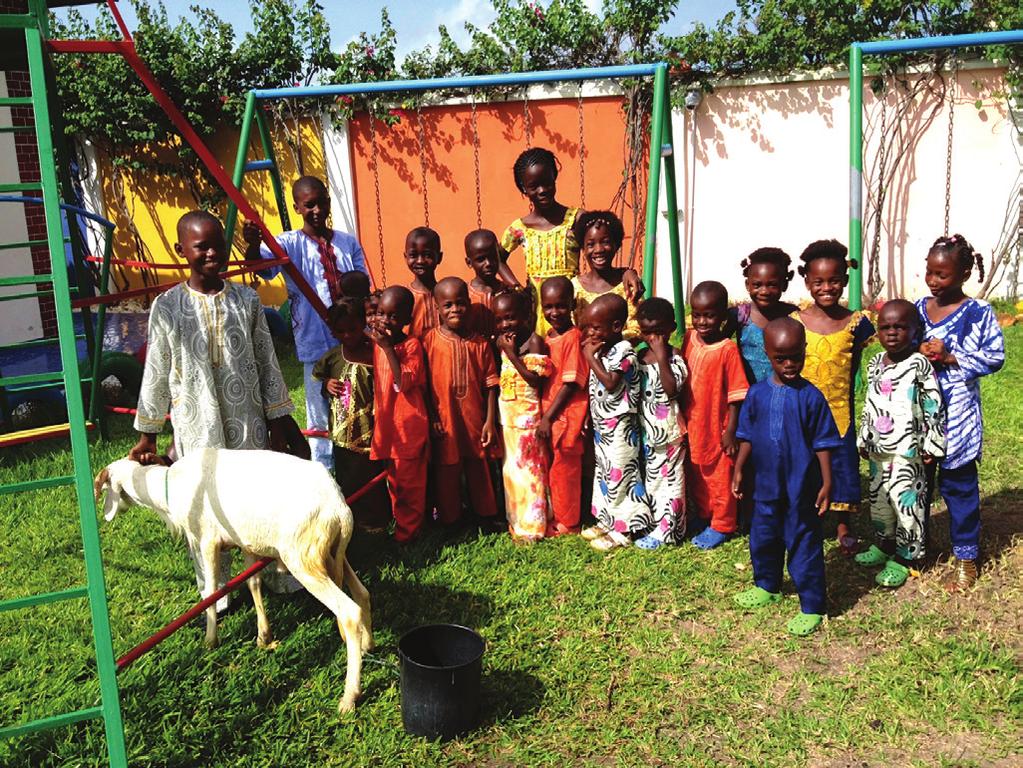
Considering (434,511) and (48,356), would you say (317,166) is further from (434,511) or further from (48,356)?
(434,511)

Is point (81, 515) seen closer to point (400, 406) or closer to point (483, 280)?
point (400, 406)

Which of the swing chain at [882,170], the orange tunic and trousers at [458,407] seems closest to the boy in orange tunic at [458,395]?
the orange tunic and trousers at [458,407]

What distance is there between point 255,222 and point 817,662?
3.43 m

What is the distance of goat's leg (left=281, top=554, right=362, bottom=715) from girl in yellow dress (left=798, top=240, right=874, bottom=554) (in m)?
2.39

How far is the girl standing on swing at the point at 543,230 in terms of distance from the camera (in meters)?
4.97

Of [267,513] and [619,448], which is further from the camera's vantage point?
[619,448]

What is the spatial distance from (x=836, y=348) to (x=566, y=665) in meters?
1.97

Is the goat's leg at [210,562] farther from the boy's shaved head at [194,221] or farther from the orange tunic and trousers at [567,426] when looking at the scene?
the orange tunic and trousers at [567,426]

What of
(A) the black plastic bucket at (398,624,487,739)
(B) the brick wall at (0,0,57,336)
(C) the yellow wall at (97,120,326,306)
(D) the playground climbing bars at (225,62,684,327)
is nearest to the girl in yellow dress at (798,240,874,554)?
(D) the playground climbing bars at (225,62,684,327)

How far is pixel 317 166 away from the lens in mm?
11992

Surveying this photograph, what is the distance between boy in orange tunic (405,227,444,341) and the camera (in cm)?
469

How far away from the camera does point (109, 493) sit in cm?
375

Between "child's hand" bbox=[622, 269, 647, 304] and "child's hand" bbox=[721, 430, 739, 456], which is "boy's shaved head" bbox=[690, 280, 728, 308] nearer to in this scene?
"child's hand" bbox=[622, 269, 647, 304]

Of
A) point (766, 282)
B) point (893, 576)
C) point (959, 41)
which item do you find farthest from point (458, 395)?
point (959, 41)
